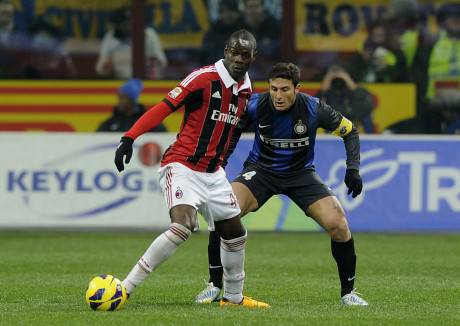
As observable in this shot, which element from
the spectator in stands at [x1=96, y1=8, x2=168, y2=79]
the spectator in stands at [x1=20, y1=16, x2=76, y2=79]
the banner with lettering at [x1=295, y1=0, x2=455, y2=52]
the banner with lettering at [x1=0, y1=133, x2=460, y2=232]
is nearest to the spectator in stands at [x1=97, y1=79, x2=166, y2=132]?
the banner with lettering at [x1=0, y1=133, x2=460, y2=232]

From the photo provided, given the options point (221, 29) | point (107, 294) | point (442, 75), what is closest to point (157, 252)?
point (107, 294)

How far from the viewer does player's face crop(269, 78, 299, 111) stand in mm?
9742

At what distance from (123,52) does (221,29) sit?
5.02 ft

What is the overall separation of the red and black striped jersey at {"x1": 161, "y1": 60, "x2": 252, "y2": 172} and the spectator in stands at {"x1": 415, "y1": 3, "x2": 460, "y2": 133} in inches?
392

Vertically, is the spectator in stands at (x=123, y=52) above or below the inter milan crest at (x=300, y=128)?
below

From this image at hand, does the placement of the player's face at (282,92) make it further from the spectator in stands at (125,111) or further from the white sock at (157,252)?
the spectator in stands at (125,111)

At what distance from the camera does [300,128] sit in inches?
395

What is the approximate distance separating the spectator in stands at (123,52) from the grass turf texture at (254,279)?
3411 millimetres

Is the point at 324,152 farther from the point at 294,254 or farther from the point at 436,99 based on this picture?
the point at 436,99

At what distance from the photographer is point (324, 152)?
53.3 feet

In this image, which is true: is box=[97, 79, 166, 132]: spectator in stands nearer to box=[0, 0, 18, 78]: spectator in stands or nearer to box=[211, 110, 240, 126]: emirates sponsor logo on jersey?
box=[0, 0, 18, 78]: spectator in stands

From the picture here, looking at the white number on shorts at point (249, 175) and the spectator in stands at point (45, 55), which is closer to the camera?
the white number on shorts at point (249, 175)

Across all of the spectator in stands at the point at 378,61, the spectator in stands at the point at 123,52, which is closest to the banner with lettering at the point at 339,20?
the spectator in stands at the point at 378,61

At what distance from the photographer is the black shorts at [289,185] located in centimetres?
1001
